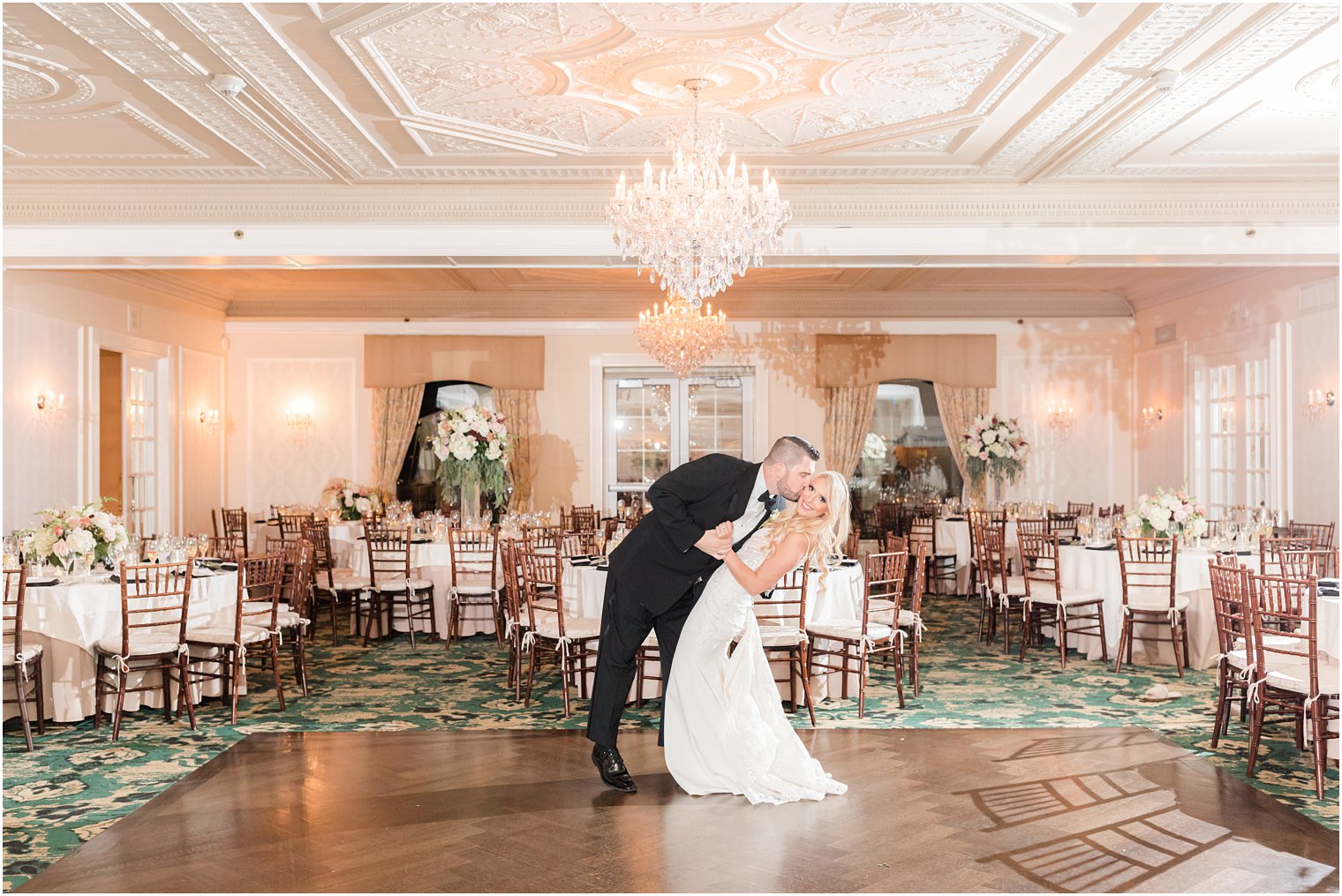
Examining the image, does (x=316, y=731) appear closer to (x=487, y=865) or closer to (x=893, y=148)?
(x=487, y=865)

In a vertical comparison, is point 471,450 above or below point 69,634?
above

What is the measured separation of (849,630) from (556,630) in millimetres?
1788

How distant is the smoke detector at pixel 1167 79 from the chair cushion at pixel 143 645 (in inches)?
243

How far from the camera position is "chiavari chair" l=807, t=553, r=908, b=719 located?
21.3 ft

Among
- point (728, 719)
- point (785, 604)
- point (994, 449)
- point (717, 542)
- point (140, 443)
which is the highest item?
point (140, 443)

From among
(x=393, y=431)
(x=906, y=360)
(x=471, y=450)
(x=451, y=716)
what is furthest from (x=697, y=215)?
(x=393, y=431)

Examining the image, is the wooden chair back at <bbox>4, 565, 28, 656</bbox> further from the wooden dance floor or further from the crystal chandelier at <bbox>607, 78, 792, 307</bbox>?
the crystal chandelier at <bbox>607, 78, 792, 307</bbox>

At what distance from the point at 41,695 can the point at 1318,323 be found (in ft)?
33.5

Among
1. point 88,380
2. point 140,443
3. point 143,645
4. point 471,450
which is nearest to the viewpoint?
point 143,645

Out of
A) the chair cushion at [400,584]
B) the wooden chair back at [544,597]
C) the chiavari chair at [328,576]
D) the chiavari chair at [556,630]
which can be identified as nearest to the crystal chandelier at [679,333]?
the chair cushion at [400,584]

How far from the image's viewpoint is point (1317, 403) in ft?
31.5

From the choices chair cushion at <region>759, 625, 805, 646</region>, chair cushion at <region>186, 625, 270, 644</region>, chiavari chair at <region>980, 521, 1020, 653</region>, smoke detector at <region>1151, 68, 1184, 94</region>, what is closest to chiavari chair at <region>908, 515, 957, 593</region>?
chiavari chair at <region>980, 521, 1020, 653</region>

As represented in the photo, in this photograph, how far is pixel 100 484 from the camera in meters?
11.7

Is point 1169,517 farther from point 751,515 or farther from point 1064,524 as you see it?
point 751,515
